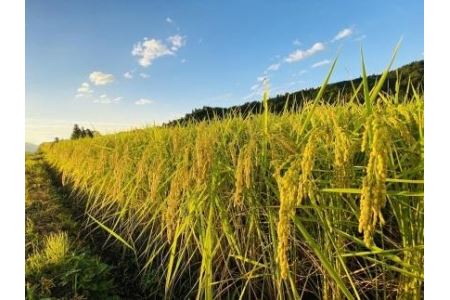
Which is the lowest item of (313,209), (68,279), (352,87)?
(68,279)

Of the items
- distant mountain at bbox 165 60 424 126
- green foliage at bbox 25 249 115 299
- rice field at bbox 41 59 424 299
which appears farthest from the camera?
distant mountain at bbox 165 60 424 126

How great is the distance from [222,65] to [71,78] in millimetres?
798

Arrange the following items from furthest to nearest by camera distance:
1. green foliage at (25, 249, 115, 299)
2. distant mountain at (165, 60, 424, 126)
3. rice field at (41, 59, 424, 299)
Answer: distant mountain at (165, 60, 424, 126), green foliage at (25, 249, 115, 299), rice field at (41, 59, 424, 299)

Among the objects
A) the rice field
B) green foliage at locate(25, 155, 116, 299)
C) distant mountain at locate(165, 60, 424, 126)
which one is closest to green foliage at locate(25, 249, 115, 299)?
green foliage at locate(25, 155, 116, 299)

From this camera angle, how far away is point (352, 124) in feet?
5.07

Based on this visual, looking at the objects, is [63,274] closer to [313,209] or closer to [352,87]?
[313,209]

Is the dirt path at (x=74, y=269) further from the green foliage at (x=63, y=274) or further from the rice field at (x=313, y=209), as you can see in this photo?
the rice field at (x=313, y=209)

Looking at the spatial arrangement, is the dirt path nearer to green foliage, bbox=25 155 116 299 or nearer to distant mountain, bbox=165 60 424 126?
green foliage, bbox=25 155 116 299

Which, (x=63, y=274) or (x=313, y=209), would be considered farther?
(x=63, y=274)

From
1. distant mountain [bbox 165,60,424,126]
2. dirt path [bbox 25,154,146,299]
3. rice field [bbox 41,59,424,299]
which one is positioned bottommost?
dirt path [bbox 25,154,146,299]

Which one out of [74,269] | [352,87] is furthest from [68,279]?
[352,87]

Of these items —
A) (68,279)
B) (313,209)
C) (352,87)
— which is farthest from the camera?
(352,87)
